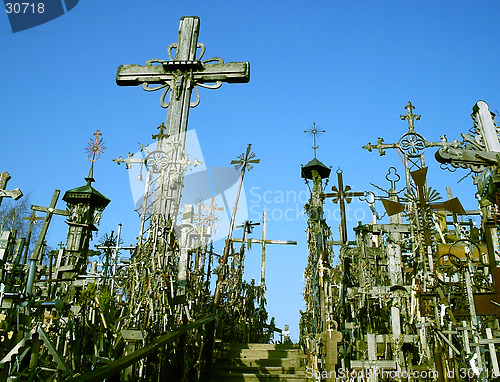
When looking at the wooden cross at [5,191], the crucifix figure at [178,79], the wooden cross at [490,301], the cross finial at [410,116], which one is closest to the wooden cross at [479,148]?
the wooden cross at [490,301]

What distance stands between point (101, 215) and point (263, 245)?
6616mm

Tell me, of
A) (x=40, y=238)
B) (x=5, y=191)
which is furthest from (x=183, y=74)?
(x=40, y=238)

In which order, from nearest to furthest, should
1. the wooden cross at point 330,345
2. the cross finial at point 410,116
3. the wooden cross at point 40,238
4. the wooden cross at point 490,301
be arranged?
the wooden cross at point 490,301
the wooden cross at point 330,345
the wooden cross at point 40,238
the cross finial at point 410,116

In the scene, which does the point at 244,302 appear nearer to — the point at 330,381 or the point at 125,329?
the point at 330,381

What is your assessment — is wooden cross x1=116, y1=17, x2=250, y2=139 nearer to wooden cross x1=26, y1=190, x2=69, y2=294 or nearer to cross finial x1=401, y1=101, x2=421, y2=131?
wooden cross x1=26, y1=190, x2=69, y2=294

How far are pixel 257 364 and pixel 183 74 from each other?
6100 millimetres

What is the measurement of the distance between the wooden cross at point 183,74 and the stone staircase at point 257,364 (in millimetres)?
4678

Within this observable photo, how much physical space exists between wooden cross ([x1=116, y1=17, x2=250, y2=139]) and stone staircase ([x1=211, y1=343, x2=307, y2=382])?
4.68 m

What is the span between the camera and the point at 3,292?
8.28 m

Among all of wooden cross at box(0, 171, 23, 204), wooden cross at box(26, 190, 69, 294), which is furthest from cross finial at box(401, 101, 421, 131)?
wooden cross at box(26, 190, 69, 294)

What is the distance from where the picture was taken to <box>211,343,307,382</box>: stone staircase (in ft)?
25.9

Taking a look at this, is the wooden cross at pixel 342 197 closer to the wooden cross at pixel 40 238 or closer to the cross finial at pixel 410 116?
the cross finial at pixel 410 116

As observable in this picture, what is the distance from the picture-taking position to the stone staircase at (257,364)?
7.88 meters

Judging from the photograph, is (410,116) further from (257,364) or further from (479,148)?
(257,364)
